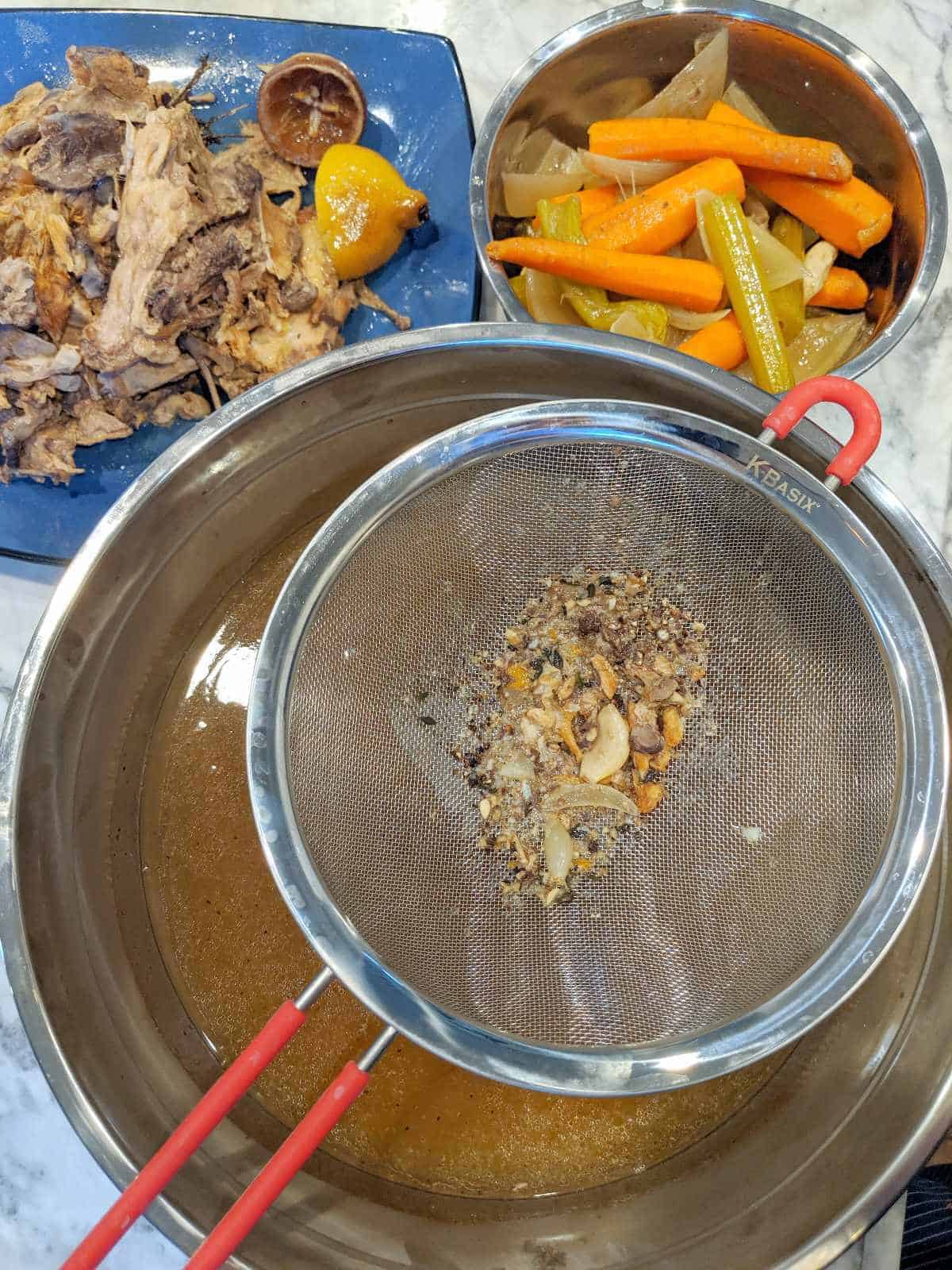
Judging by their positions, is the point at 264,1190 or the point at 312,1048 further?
the point at 312,1048

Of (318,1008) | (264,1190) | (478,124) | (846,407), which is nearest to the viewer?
(264,1190)

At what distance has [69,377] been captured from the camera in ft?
3.81

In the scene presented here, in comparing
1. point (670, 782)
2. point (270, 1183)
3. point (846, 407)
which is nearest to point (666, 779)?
point (670, 782)

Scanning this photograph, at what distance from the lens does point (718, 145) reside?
1.17m

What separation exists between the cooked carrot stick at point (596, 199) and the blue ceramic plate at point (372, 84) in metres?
0.15

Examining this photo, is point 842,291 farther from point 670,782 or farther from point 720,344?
point 670,782

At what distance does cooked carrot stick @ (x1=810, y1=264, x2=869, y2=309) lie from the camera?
121 centimetres

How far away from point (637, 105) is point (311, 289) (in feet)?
1.87

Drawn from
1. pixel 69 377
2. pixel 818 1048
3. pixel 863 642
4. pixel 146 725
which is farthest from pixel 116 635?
pixel 818 1048

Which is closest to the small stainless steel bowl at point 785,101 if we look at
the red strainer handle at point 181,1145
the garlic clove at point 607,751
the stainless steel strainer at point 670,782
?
the stainless steel strainer at point 670,782

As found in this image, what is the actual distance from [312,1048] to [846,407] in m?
1.01

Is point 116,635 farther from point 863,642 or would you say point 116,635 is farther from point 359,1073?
point 863,642

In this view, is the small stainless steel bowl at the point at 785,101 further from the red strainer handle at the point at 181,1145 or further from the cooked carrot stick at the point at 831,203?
the red strainer handle at the point at 181,1145

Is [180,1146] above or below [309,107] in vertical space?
below
